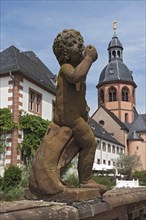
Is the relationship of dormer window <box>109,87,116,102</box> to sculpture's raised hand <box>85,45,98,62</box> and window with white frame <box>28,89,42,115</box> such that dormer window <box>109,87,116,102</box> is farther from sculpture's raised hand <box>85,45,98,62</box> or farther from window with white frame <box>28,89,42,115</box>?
sculpture's raised hand <box>85,45,98,62</box>

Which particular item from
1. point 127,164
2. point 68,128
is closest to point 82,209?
point 68,128

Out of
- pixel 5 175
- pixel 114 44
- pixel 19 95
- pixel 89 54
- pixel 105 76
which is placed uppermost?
pixel 114 44

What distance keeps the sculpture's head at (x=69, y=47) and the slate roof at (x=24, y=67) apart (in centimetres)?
1790

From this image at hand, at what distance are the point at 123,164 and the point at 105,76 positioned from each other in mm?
23978

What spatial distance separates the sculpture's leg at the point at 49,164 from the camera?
11.4ft

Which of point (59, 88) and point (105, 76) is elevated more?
point (105, 76)

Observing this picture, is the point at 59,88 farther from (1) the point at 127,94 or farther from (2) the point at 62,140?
(1) the point at 127,94

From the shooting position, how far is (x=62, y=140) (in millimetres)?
3660

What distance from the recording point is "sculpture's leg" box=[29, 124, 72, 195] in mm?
3471

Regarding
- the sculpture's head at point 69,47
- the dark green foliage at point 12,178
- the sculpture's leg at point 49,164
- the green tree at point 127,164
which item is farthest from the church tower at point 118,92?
the sculpture's leg at point 49,164

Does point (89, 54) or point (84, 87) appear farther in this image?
point (84, 87)

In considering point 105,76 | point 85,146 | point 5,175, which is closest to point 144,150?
point 105,76

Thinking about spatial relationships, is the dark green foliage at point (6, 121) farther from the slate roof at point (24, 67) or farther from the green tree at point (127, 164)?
the green tree at point (127, 164)

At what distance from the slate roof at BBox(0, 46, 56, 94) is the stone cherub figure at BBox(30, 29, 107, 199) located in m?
18.0
